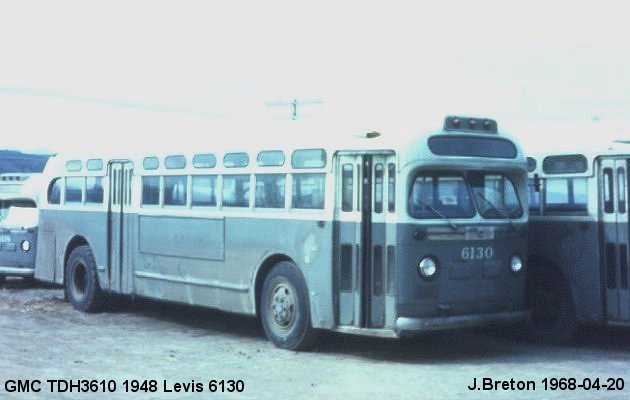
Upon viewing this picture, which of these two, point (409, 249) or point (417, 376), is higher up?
point (409, 249)

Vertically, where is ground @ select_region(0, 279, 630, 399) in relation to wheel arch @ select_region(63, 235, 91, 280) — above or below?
below

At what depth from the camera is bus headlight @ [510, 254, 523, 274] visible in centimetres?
1130

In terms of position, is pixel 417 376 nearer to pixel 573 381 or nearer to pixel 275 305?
pixel 573 381

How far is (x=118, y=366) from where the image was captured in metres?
10.4

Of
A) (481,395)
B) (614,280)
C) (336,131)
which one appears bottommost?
(481,395)

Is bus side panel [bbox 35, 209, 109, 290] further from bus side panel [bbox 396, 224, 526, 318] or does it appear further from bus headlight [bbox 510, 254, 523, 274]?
bus headlight [bbox 510, 254, 523, 274]

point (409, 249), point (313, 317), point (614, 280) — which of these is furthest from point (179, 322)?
point (614, 280)

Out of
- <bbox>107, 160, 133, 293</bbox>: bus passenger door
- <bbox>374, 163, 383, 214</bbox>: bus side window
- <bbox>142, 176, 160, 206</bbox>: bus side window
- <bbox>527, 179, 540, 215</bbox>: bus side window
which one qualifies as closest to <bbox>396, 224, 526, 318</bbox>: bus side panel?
<bbox>374, 163, 383, 214</bbox>: bus side window

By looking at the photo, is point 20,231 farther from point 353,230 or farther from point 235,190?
point 353,230

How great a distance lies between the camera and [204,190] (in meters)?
12.8

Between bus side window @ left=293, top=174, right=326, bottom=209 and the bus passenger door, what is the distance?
3.75 m

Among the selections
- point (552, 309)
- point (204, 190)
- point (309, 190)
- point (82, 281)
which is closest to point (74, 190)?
point (82, 281)

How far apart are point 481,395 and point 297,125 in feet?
13.8

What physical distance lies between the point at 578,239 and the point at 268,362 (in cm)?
391
